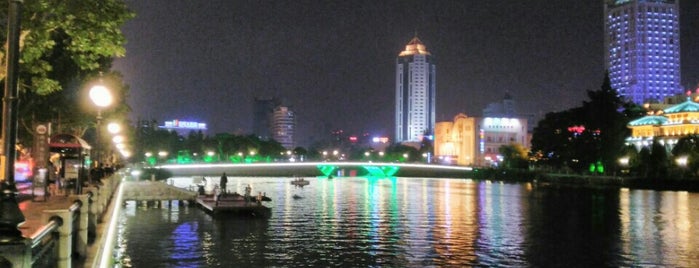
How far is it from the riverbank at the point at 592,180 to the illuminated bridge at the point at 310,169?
447 inches

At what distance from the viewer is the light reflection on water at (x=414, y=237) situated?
32312 mm

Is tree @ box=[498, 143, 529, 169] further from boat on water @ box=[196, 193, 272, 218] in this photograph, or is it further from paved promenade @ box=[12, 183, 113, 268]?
paved promenade @ box=[12, 183, 113, 268]

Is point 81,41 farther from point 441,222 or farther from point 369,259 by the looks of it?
point 441,222

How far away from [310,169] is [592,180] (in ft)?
250

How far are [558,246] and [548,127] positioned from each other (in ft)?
363

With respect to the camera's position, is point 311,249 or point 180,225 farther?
point 180,225

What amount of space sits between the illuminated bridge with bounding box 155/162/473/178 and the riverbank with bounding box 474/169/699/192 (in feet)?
37.3

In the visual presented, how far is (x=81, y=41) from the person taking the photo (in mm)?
19906

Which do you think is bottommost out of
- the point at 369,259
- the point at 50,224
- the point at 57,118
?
the point at 369,259

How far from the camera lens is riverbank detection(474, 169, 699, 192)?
106 metres

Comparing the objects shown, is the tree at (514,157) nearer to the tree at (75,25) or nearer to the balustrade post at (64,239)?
the tree at (75,25)

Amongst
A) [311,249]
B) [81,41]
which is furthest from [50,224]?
[311,249]

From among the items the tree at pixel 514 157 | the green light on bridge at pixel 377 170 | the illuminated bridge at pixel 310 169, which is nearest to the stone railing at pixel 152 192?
the illuminated bridge at pixel 310 169

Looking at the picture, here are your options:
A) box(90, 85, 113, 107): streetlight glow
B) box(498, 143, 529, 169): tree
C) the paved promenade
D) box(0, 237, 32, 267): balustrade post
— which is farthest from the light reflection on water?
box(498, 143, 529, 169): tree
